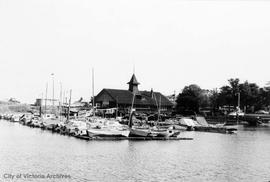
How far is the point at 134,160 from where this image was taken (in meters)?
38.5

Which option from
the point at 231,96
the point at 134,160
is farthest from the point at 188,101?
the point at 134,160

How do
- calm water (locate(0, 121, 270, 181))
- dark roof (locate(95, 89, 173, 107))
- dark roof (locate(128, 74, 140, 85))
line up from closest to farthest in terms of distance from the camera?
1. calm water (locate(0, 121, 270, 181))
2. dark roof (locate(95, 89, 173, 107))
3. dark roof (locate(128, 74, 140, 85))

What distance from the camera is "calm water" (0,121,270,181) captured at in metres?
31.4

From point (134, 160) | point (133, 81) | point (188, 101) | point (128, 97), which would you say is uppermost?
point (133, 81)

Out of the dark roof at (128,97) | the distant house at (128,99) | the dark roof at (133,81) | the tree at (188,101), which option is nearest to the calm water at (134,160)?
the distant house at (128,99)

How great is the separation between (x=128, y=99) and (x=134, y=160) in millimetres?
74610

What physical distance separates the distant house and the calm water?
188 feet

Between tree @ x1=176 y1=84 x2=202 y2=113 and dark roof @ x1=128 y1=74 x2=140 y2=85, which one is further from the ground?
dark roof @ x1=128 y1=74 x2=140 y2=85

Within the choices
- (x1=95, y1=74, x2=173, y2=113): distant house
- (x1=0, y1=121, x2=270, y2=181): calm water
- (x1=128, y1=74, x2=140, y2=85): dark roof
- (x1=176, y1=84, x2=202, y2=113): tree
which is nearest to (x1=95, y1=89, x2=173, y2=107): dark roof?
(x1=95, y1=74, x2=173, y2=113): distant house

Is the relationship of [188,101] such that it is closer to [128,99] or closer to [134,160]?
[128,99]

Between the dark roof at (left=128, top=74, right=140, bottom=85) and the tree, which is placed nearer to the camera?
the dark roof at (left=128, top=74, right=140, bottom=85)

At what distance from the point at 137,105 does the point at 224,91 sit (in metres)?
32.1

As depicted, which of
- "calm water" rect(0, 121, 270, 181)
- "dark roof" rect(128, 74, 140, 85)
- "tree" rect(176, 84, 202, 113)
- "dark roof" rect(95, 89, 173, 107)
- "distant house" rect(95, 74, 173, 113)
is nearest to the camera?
"calm water" rect(0, 121, 270, 181)

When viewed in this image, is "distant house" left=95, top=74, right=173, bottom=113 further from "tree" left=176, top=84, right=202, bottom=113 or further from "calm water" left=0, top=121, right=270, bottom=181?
"calm water" left=0, top=121, right=270, bottom=181
